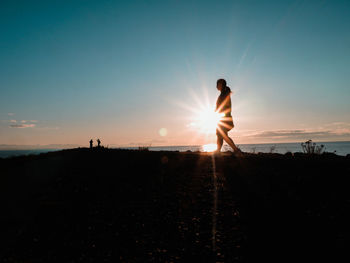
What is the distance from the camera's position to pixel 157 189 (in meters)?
4.55

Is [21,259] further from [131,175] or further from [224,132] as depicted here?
[224,132]

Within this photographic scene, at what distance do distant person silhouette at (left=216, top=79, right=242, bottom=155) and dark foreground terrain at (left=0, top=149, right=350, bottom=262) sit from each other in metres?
3.38

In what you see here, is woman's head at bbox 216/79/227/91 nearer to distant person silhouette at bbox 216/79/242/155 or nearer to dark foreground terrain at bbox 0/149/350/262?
distant person silhouette at bbox 216/79/242/155

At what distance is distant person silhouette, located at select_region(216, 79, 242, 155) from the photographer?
900 cm

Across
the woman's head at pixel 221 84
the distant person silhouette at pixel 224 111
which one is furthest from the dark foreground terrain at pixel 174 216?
the woman's head at pixel 221 84

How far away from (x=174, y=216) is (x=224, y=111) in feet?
20.7

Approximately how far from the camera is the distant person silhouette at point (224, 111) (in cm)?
900

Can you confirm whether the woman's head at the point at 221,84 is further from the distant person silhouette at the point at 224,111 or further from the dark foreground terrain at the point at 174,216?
the dark foreground terrain at the point at 174,216

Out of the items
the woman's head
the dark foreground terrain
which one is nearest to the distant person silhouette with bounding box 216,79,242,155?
the woman's head

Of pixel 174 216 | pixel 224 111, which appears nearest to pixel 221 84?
pixel 224 111

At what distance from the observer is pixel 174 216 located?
3.31m

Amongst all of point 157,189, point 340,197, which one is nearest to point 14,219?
point 157,189

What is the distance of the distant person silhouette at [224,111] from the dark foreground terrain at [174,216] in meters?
3.38

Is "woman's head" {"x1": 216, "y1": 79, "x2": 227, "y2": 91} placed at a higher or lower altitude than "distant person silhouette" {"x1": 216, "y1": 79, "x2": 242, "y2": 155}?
higher
